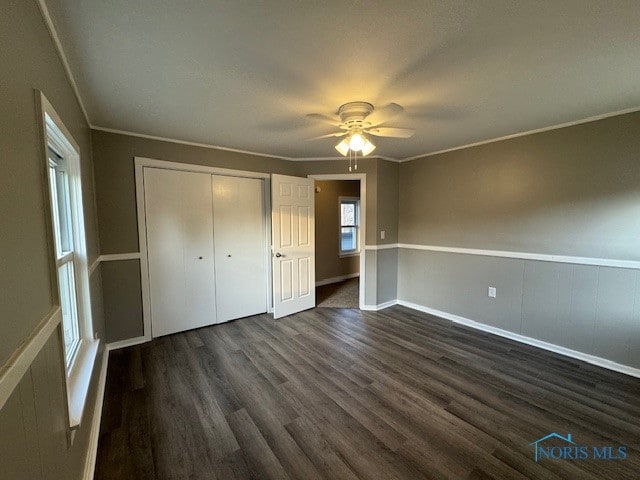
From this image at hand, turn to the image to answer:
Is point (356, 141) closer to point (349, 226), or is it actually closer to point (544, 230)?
point (544, 230)

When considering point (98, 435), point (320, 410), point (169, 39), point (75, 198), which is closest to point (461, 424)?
point (320, 410)

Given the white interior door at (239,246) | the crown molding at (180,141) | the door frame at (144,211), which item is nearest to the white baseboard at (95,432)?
the door frame at (144,211)

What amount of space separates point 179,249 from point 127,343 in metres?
1.11

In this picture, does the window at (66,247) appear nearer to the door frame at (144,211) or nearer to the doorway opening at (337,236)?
the door frame at (144,211)

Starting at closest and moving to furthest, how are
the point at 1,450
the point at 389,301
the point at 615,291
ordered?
the point at 1,450
the point at 615,291
the point at 389,301

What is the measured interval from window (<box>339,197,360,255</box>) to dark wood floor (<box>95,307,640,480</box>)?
129 inches

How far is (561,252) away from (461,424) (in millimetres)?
2040

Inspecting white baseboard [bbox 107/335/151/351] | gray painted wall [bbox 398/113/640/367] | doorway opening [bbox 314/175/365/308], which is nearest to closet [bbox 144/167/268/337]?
white baseboard [bbox 107/335/151/351]

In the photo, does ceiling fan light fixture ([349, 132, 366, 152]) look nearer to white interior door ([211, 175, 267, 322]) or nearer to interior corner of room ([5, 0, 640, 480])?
interior corner of room ([5, 0, 640, 480])

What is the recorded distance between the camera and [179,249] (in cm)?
323

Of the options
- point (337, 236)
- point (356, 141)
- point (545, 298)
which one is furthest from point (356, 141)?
point (337, 236)

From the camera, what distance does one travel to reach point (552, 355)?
2729 mm

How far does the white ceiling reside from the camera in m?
1.22

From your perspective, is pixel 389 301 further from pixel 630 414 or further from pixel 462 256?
pixel 630 414
